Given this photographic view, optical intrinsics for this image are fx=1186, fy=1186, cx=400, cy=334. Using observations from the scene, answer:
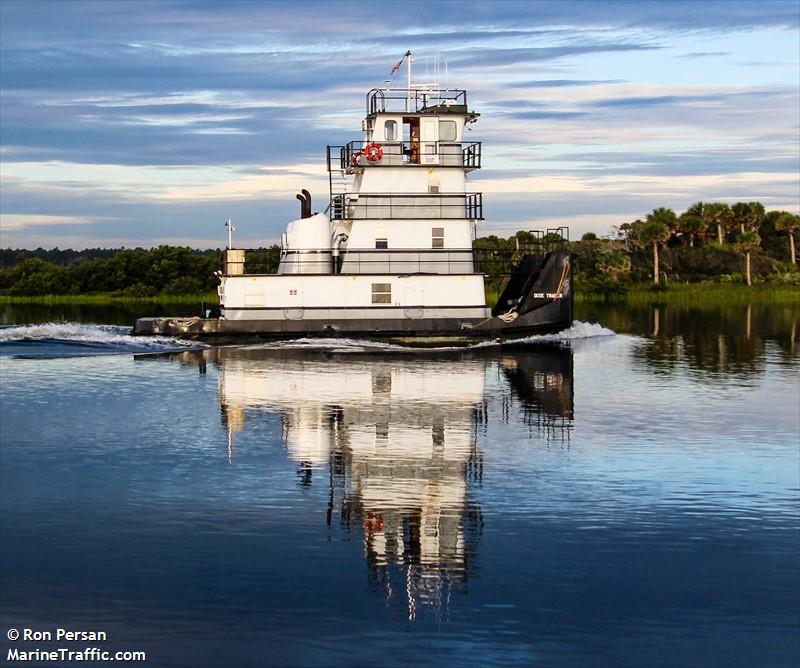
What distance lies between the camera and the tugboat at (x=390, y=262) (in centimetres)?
3772

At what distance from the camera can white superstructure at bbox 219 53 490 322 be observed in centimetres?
3772

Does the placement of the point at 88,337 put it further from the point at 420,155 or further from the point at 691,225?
the point at 691,225

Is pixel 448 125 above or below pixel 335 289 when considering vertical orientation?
above

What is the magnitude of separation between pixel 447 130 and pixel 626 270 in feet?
157

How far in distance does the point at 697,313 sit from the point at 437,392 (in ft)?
124

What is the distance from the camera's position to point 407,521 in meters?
14.3

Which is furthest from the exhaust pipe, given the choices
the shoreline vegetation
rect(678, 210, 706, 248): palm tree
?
rect(678, 210, 706, 248): palm tree

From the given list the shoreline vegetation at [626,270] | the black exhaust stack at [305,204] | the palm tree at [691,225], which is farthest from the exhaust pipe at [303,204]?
the palm tree at [691,225]

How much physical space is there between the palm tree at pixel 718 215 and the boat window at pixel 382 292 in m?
66.1

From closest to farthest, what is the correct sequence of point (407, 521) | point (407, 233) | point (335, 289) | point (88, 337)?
point (407, 521) < point (335, 289) < point (407, 233) < point (88, 337)

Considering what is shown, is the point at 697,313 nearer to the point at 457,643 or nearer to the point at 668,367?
the point at 668,367

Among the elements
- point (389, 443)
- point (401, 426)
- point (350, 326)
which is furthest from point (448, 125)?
point (389, 443)

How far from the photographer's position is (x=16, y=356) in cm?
3500

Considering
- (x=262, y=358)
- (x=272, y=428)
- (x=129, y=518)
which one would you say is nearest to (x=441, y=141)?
(x=262, y=358)
